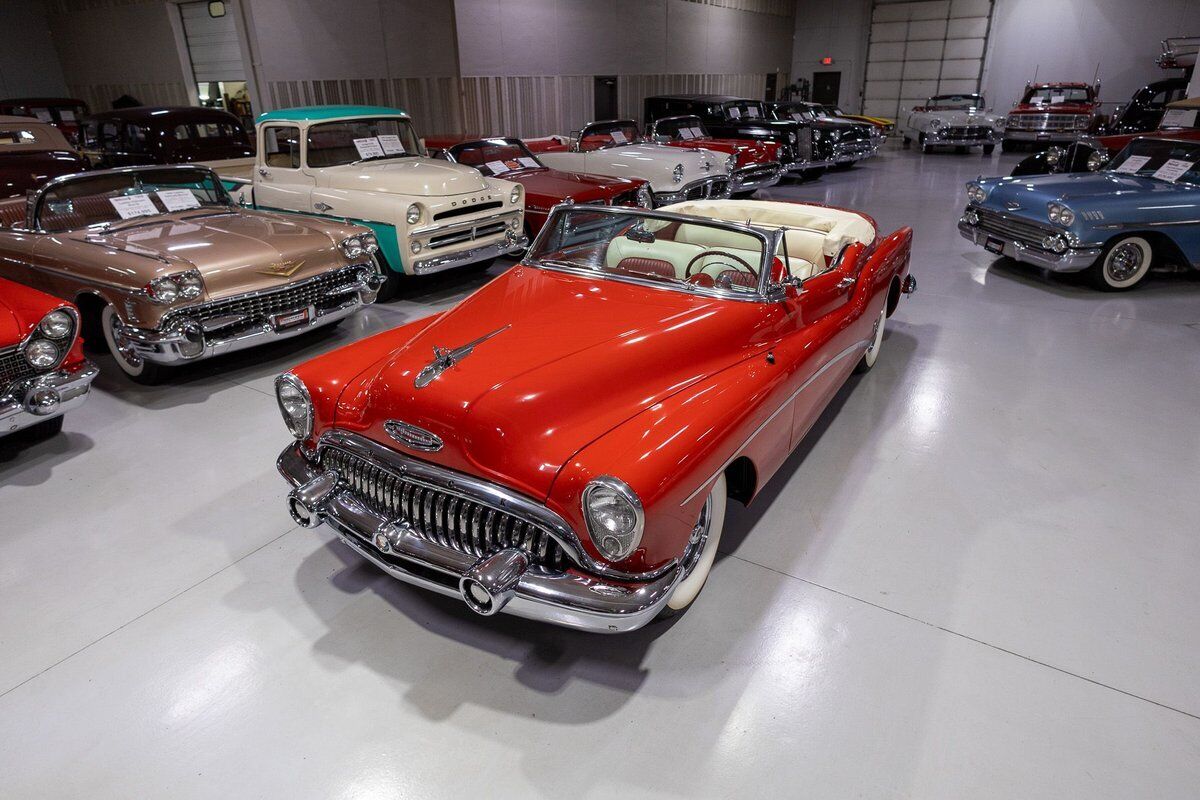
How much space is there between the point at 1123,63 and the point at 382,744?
22.6m

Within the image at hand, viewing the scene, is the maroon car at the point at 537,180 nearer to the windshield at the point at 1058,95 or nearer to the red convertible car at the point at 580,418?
the red convertible car at the point at 580,418

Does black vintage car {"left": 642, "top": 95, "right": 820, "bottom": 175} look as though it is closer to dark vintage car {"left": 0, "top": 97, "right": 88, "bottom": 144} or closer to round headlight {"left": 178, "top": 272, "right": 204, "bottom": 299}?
round headlight {"left": 178, "top": 272, "right": 204, "bottom": 299}

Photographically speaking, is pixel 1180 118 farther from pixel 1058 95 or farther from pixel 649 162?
pixel 1058 95

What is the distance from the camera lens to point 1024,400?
432cm

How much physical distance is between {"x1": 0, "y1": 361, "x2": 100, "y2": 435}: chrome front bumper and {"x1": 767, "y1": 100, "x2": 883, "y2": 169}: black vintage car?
36.6 feet

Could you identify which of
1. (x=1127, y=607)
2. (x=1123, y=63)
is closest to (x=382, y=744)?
(x=1127, y=607)

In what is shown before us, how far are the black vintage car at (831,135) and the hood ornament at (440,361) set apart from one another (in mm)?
10904

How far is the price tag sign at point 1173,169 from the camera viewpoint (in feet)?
21.2

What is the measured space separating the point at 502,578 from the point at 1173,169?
776cm

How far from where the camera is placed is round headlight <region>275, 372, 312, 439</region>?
2674 mm

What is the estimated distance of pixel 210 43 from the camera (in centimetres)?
1404

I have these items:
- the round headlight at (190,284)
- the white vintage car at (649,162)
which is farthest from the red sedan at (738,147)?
the round headlight at (190,284)

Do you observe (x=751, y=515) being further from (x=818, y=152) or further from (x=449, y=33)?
(x=449, y=33)

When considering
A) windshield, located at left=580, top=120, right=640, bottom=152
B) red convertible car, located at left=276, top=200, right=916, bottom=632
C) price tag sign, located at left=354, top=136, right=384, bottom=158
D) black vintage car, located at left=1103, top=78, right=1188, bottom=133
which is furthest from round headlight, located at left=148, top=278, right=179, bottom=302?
black vintage car, located at left=1103, top=78, right=1188, bottom=133
